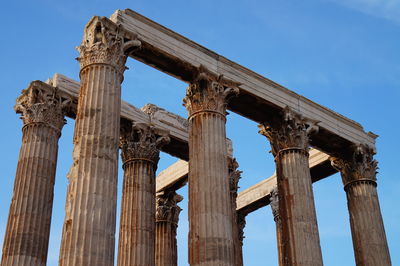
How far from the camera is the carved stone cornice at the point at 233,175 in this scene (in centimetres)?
3500

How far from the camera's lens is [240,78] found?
29234mm

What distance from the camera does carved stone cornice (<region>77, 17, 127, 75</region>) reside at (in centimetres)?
2372

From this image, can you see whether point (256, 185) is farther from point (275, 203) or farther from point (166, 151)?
point (166, 151)

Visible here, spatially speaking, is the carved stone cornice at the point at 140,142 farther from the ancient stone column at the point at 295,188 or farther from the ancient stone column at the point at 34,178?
the ancient stone column at the point at 295,188

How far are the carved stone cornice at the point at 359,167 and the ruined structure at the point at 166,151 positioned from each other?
6 cm

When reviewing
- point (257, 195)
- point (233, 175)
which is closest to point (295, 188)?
point (233, 175)

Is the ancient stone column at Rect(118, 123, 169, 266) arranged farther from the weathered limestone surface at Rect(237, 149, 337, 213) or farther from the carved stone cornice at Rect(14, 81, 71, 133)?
the weathered limestone surface at Rect(237, 149, 337, 213)

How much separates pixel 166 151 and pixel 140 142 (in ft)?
10.7

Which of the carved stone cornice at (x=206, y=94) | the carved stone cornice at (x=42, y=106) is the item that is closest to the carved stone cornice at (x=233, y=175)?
the carved stone cornice at (x=206, y=94)

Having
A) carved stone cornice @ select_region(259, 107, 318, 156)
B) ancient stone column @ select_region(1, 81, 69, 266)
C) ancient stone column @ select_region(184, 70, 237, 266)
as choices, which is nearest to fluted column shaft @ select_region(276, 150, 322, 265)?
carved stone cornice @ select_region(259, 107, 318, 156)

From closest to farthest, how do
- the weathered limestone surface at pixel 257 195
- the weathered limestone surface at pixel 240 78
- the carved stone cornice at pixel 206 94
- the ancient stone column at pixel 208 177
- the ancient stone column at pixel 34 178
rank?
the ancient stone column at pixel 208 177 → the ancient stone column at pixel 34 178 → the weathered limestone surface at pixel 240 78 → the carved stone cornice at pixel 206 94 → the weathered limestone surface at pixel 257 195

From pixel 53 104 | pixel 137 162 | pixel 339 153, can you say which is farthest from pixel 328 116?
pixel 53 104

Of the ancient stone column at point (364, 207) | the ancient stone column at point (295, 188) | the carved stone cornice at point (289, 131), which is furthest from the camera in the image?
the ancient stone column at point (364, 207)

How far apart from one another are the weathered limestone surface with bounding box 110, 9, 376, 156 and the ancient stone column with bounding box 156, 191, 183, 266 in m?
8.90
